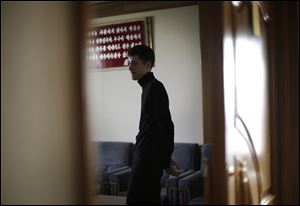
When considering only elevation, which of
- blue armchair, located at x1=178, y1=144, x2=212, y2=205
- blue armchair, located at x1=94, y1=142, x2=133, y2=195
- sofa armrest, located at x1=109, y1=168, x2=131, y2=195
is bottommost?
blue armchair, located at x1=178, y1=144, x2=212, y2=205

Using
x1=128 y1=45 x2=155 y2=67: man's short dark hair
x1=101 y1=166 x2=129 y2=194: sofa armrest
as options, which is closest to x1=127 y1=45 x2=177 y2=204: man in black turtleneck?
x1=128 y1=45 x2=155 y2=67: man's short dark hair

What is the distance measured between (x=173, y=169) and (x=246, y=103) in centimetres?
56

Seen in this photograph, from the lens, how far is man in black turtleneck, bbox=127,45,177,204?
4.25 ft

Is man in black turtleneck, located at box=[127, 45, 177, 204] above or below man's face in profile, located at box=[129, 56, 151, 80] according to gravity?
below

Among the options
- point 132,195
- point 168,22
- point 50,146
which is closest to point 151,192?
point 132,195

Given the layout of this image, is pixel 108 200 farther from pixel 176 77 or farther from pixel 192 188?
pixel 176 77

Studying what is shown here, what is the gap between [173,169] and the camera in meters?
1.44

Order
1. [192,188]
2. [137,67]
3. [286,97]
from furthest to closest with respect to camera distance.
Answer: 1. [286,97]
2. [192,188]
3. [137,67]

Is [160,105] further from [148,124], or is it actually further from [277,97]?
[277,97]

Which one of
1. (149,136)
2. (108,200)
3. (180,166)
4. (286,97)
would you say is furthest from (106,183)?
(286,97)

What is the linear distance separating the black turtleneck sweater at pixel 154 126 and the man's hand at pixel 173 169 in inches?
0.6

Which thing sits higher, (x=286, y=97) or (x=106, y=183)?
(x=286, y=97)

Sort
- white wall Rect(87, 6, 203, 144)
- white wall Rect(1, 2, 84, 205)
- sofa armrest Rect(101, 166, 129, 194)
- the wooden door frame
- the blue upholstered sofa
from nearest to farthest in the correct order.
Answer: white wall Rect(1, 2, 84, 205) < sofa armrest Rect(101, 166, 129, 194) < white wall Rect(87, 6, 203, 144) < the blue upholstered sofa < the wooden door frame

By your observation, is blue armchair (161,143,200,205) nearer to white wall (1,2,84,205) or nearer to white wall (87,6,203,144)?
white wall (87,6,203,144)
